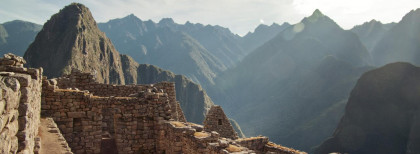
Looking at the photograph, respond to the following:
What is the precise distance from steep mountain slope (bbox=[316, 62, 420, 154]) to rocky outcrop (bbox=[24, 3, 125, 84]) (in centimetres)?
7919

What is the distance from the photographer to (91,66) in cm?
11288

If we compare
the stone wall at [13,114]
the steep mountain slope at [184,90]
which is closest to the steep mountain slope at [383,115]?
the stone wall at [13,114]

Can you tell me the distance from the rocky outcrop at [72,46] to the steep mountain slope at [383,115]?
3118 inches

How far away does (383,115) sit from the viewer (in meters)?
86.8

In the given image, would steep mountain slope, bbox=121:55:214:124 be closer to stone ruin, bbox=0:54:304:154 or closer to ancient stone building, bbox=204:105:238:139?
ancient stone building, bbox=204:105:238:139

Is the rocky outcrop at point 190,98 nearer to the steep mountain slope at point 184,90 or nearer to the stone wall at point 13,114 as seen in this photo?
the steep mountain slope at point 184,90

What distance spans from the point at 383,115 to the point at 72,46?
97.7 m

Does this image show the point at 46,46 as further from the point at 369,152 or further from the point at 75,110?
the point at 75,110

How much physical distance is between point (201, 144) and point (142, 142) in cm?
366

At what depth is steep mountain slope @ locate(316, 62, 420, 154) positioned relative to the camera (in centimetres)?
7950

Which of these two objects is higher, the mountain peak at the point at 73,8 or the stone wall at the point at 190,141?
the mountain peak at the point at 73,8

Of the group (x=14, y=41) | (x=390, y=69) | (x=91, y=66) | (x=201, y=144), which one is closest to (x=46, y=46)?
(x=91, y=66)

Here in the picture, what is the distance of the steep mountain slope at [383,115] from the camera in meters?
79.5

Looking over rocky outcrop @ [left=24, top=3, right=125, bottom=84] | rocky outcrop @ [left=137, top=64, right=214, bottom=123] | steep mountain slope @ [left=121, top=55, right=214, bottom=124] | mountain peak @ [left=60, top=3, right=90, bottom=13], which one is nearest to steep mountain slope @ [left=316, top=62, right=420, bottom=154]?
rocky outcrop @ [left=24, top=3, right=125, bottom=84]
